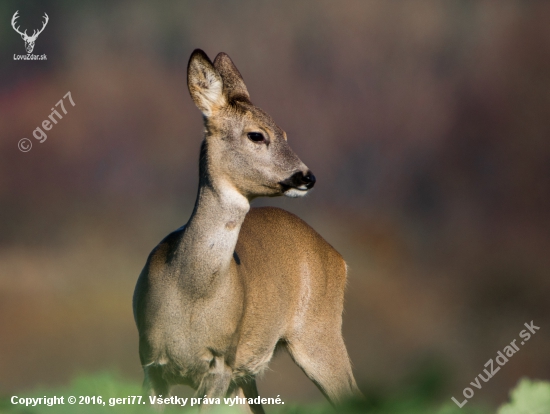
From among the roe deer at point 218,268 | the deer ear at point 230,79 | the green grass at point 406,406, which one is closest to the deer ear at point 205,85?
the roe deer at point 218,268

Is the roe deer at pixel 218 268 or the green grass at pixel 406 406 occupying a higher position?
the green grass at pixel 406 406

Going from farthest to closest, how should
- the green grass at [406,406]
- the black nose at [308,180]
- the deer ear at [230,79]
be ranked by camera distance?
the deer ear at [230,79]
the black nose at [308,180]
the green grass at [406,406]

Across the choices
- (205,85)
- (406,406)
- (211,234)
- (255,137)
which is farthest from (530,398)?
(205,85)

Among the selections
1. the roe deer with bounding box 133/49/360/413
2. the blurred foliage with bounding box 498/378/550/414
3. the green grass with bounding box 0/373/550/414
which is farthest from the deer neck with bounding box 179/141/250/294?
the blurred foliage with bounding box 498/378/550/414

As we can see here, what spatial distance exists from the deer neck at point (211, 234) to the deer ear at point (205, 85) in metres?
0.39

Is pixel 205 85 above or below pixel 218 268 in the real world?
above

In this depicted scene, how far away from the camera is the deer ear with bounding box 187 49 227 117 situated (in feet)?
11.3

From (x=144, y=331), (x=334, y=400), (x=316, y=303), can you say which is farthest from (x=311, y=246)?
(x=144, y=331)

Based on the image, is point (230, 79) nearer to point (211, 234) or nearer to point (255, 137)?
point (255, 137)

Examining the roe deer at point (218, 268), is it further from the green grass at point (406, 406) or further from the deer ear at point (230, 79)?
the green grass at point (406, 406)

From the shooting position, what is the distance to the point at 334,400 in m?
4.26

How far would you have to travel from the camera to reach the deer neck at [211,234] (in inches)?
128

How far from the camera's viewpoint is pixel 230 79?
3.84 m

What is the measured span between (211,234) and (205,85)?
31.0 inches
